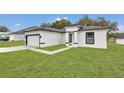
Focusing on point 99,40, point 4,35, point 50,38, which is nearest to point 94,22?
point 99,40

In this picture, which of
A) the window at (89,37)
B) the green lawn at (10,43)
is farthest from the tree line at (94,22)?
the green lawn at (10,43)

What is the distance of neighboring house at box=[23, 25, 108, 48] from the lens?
1547 centimetres

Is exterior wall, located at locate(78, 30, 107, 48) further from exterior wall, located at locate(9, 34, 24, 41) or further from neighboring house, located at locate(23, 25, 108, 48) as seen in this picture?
exterior wall, located at locate(9, 34, 24, 41)

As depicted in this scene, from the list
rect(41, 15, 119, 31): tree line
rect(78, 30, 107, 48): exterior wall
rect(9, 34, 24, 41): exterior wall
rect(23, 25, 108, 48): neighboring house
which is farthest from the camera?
rect(9, 34, 24, 41): exterior wall

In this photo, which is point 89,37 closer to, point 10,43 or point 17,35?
point 17,35

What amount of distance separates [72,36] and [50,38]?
7.92 ft

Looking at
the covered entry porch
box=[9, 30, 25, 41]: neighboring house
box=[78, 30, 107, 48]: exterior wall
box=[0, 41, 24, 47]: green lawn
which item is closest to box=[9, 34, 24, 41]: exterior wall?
box=[9, 30, 25, 41]: neighboring house

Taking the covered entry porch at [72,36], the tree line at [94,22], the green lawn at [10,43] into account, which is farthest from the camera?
the covered entry porch at [72,36]

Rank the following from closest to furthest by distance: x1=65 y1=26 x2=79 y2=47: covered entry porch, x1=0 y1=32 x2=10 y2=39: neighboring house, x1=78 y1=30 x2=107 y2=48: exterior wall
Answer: x1=78 y1=30 x2=107 y2=48: exterior wall, x1=65 y1=26 x2=79 y2=47: covered entry porch, x1=0 y1=32 x2=10 y2=39: neighboring house

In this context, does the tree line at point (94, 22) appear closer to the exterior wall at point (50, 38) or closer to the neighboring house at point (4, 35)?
the exterior wall at point (50, 38)

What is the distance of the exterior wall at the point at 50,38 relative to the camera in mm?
16031

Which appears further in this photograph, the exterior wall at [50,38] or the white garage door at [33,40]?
the exterior wall at [50,38]

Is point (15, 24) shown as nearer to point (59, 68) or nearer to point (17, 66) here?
point (17, 66)
